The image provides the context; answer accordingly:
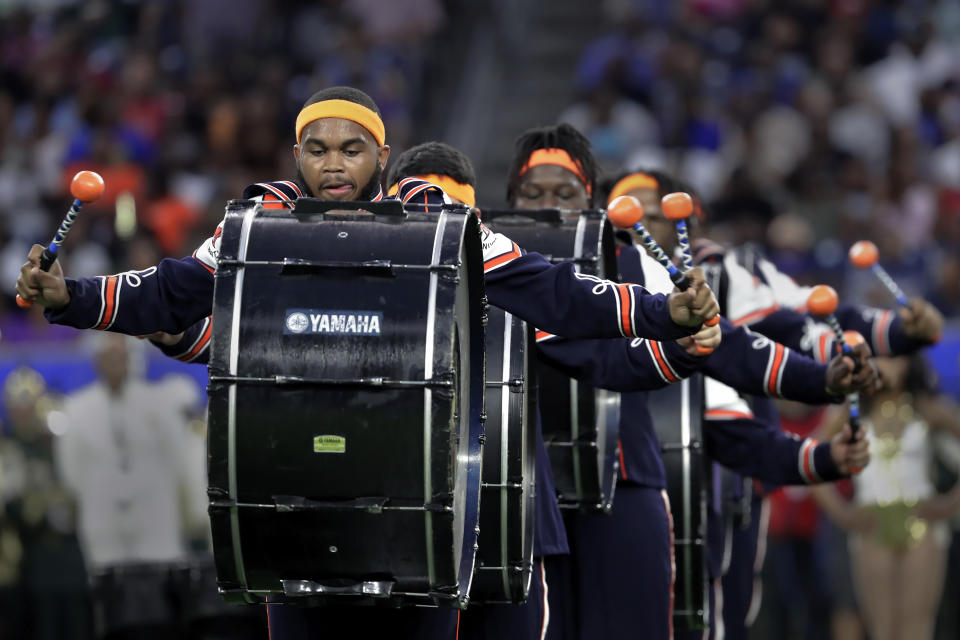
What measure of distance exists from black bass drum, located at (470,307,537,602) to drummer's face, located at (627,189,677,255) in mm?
1665

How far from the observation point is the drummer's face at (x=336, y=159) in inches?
184

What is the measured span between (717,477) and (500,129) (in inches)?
293

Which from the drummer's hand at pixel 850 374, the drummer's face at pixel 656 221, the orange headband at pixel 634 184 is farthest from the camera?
the orange headband at pixel 634 184

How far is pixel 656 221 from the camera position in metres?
6.72

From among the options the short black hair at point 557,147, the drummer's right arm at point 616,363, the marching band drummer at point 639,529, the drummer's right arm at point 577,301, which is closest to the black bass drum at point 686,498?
the marching band drummer at point 639,529

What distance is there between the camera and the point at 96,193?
4379mm

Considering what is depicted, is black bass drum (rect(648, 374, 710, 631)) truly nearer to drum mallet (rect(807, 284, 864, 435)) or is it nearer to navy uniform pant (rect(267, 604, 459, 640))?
drum mallet (rect(807, 284, 864, 435))

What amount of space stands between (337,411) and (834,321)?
2.70 m

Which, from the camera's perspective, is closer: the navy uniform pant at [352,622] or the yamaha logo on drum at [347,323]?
the yamaha logo on drum at [347,323]

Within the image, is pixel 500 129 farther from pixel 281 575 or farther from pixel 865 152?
pixel 281 575

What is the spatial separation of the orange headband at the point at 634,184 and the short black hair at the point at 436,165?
3.86ft

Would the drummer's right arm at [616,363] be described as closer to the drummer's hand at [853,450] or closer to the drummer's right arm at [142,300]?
the drummer's right arm at [142,300]

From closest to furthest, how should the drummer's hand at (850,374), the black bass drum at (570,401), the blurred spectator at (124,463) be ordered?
the black bass drum at (570,401) → the drummer's hand at (850,374) → the blurred spectator at (124,463)

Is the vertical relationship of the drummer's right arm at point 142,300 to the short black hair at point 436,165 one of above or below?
below
